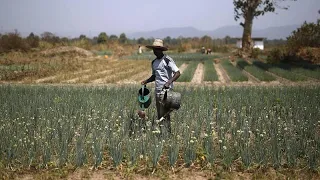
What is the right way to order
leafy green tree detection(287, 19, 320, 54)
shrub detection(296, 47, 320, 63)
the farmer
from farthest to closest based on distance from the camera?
leafy green tree detection(287, 19, 320, 54) < shrub detection(296, 47, 320, 63) < the farmer

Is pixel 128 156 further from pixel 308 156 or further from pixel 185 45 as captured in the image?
pixel 185 45

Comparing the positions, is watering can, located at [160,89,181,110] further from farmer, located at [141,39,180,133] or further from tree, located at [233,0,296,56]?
tree, located at [233,0,296,56]

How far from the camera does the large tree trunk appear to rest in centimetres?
2872

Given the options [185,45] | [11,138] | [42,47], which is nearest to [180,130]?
[11,138]

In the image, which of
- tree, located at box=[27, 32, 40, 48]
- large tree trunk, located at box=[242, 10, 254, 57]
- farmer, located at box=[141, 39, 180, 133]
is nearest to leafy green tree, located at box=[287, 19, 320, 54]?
large tree trunk, located at box=[242, 10, 254, 57]

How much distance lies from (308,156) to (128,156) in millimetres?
2323

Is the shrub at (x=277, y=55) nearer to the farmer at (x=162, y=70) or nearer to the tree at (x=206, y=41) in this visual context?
the farmer at (x=162, y=70)

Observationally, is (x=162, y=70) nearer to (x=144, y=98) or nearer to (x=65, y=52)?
(x=144, y=98)

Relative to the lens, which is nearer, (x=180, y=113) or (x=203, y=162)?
(x=203, y=162)

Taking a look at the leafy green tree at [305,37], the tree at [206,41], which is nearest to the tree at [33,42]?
the leafy green tree at [305,37]

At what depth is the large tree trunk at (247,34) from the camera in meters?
28.7

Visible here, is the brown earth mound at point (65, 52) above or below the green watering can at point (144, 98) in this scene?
above

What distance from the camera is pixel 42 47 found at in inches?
1403

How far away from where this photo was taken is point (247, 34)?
97.3 feet
